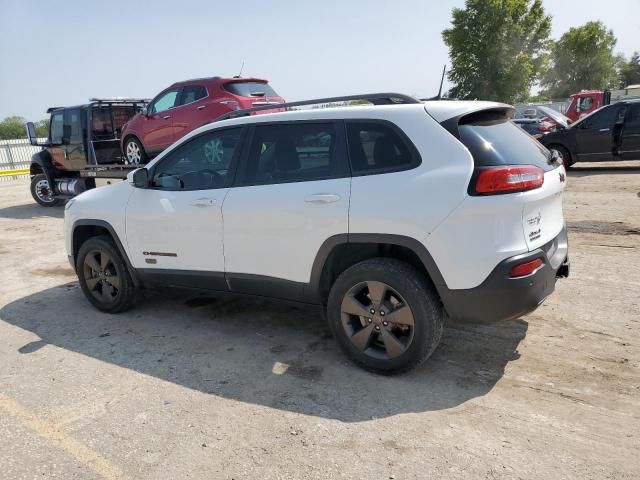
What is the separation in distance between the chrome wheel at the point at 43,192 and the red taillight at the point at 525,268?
12550 mm

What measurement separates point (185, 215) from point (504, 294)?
2.59 metres

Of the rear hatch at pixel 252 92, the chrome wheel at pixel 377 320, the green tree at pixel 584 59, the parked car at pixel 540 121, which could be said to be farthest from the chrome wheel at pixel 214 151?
the green tree at pixel 584 59

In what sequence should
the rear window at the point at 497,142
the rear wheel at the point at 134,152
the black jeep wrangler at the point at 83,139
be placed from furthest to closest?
the black jeep wrangler at the point at 83,139 < the rear wheel at the point at 134,152 < the rear window at the point at 497,142

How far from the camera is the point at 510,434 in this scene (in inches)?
111

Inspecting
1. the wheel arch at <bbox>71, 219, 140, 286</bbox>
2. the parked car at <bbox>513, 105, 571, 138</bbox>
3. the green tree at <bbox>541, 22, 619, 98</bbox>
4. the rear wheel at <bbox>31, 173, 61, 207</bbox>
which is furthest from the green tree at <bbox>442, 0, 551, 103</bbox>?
the wheel arch at <bbox>71, 219, 140, 286</bbox>

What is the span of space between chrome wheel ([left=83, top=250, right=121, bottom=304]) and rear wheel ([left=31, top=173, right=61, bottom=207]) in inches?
346

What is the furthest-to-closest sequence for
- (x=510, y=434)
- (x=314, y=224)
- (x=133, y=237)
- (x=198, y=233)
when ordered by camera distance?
(x=133, y=237) < (x=198, y=233) < (x=314, y=224) < (x=510, y=434)

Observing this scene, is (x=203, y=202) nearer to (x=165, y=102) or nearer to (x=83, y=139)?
(x=165, y=102)

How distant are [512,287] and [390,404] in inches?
40.9

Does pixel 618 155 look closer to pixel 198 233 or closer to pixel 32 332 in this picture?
pixel 198 233

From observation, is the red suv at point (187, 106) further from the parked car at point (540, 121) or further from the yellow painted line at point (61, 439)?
the parked car at point (540, 121)

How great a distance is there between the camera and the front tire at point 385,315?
329 centimetres

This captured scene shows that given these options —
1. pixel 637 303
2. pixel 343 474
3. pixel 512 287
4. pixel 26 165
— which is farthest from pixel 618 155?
pixel 26 165

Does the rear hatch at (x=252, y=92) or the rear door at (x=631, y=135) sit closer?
the rear hatch at (x=252, y=92)
